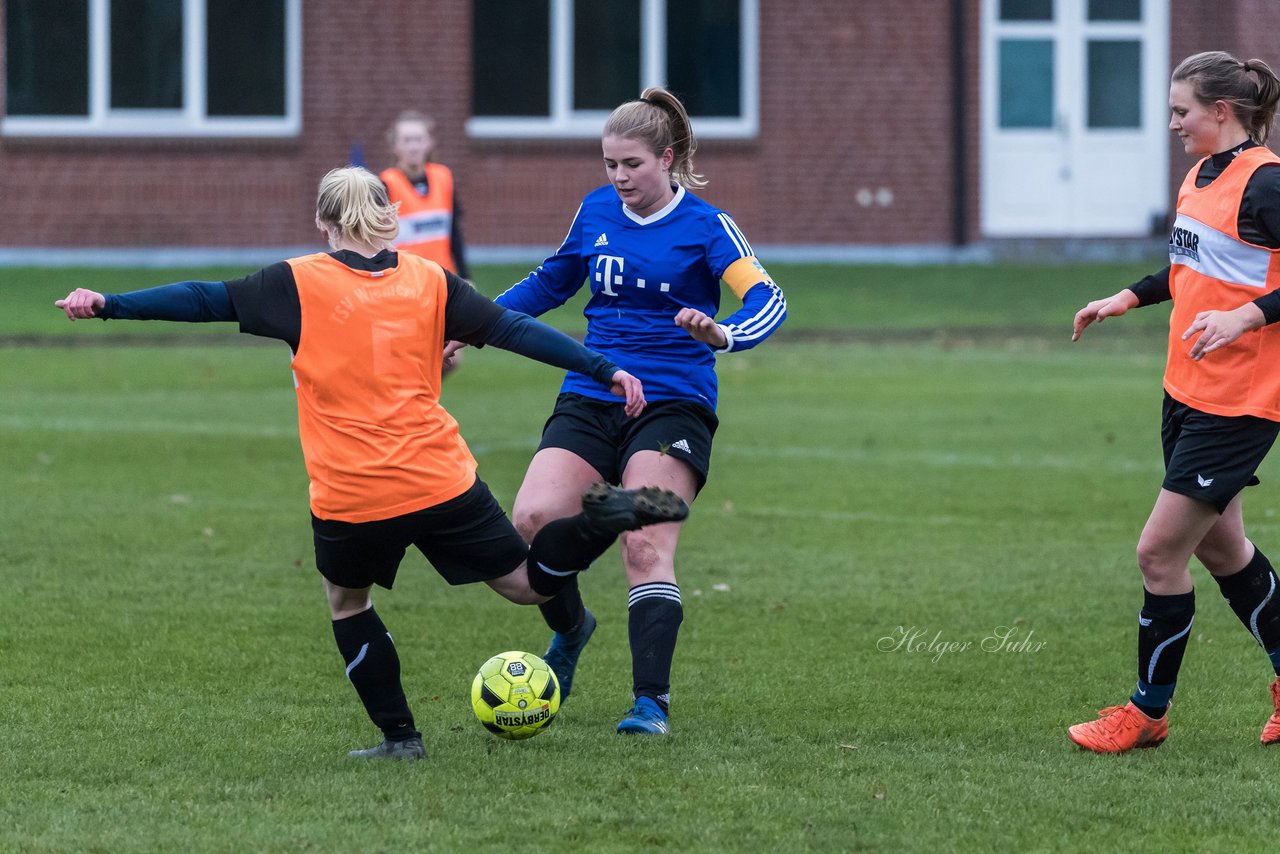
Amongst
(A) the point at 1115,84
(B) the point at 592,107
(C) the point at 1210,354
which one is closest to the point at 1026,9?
(A) the point at 1115,84

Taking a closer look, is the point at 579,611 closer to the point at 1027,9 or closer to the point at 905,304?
the point at 905,304

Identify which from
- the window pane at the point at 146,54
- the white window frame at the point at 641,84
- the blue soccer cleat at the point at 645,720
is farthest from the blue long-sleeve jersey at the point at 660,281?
the window pane at the point at 146,54

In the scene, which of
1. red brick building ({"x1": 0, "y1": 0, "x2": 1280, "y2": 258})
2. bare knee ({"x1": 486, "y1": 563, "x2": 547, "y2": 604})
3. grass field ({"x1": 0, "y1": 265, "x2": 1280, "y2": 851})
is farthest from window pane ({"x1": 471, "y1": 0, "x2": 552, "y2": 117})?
bare knee ({"x1": 486, "y1": 563, "x2": 547, "y2": 604})

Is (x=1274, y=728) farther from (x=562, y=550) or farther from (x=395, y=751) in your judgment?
(x=395, y=751)

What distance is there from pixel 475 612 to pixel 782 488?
373cm

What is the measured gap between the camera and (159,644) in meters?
6.99

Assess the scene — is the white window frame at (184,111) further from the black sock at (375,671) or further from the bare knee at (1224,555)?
the bare knee at (1224,555)

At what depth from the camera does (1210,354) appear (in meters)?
5.44

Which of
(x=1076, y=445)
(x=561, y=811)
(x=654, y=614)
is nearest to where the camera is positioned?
(x=561, y=811)

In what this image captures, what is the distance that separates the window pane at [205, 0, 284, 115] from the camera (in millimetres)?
24359

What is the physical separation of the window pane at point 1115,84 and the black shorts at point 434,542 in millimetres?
22781

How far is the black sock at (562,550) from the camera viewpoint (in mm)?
5418

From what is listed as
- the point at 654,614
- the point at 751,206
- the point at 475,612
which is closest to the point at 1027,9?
the point at 751,206

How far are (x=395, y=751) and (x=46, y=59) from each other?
68.1 feet
